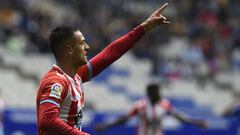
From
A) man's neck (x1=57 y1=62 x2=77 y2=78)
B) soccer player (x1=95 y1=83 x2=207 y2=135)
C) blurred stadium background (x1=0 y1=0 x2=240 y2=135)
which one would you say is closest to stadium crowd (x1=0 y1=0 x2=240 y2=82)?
blurred stadium background (x1=0 y1=0 x2=240 y2=135)

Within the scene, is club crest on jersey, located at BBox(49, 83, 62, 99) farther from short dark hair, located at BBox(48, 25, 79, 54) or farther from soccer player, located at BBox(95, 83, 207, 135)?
soccer player, located at BBox(95, 83, 207, 135)

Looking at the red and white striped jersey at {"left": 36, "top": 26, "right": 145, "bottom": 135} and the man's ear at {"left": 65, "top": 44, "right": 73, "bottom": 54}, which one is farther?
the man's ear at {"left": 65, "top": 44, "right": 73, "bottom": 54}

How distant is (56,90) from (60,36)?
0.46 meters

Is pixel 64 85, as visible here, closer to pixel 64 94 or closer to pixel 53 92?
pixel 64 94

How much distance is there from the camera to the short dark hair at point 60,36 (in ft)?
18.8

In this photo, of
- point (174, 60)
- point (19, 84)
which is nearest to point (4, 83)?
point (19, 84)

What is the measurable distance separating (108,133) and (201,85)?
6371mm

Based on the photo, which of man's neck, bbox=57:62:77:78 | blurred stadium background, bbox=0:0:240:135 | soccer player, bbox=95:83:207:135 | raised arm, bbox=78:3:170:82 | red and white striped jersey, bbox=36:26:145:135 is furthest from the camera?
blurred stadium background, bbox=0:0:240:135

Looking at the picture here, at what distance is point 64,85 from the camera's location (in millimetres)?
5625

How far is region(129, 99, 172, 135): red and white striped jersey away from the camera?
1250 centimetres

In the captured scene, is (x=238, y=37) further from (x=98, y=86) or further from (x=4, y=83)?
(x=4, y=83)

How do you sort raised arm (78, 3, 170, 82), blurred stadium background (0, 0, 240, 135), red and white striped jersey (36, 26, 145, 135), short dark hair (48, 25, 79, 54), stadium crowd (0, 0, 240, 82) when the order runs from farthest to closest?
stadium crowd (0, 0, 240, 82)
blurred stadium background (0, 0, 240, 135)
raised arm (78, 3, 170, 82)
short dark hair (48, 25, 79, 54)
red and white striped jersey (36, 26, 145, 135)

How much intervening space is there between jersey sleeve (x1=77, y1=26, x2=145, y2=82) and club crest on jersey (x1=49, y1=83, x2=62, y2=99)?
825 millimetres

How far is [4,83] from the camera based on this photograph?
66.1ft
